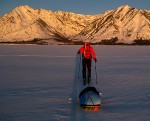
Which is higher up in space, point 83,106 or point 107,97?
point 107,97

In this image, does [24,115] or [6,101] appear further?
[6,101]

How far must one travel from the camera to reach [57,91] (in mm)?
9891

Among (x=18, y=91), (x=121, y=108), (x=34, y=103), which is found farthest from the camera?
(x=18, y=91)

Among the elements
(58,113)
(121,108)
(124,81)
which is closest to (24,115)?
(58,113)

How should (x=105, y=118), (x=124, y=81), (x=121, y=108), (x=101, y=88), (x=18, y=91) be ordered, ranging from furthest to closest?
1. (x=124, y=81)
2. (x=101, y=88)
3. (x=18, y=91)
4. (x=121, y=108)
5. (x=105, y=118)

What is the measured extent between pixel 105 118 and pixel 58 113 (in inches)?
44.2

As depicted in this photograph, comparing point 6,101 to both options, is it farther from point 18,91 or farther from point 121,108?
point 121,108

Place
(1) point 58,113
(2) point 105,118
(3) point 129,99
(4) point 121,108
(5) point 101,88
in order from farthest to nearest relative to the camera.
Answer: (5) point 101,88 < (3) point 129,99 < (4) point 121,108 < (1) point 58,113 < (2) point 105,118

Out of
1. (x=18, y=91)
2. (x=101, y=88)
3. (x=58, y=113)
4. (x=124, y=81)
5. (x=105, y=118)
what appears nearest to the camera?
(x=105, y=118)

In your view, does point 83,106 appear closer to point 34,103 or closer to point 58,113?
point 58,113

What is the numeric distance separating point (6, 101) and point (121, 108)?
10.2 ft

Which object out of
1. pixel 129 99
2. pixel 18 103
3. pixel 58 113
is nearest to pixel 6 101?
pixel 18 103

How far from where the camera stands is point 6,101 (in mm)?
8359

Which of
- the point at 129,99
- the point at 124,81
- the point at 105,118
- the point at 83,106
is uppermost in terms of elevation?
the point at 124,81
